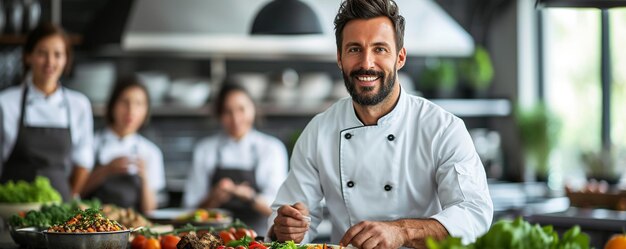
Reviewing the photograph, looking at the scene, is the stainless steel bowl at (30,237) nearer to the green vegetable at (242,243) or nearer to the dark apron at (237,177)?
the green vegetable at (242,243)

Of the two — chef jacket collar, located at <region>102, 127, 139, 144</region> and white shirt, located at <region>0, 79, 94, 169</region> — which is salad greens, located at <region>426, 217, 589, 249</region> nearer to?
white shirt, located at <region>0, 79, 94, 169</region>

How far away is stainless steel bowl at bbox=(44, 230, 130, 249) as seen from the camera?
3160 millimetres

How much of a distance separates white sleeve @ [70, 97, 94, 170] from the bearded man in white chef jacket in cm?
252

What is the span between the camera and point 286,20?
16.5ft

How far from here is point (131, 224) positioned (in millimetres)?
4391

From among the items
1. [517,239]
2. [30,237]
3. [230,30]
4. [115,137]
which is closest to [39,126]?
[115,137]

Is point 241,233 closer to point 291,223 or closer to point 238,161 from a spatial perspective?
point 291,223

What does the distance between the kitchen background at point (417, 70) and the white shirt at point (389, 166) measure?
3.92 meters

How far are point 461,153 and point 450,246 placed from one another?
1.23 m

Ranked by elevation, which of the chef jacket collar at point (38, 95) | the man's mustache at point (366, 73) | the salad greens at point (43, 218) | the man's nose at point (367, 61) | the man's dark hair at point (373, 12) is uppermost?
the man's dark hair at point (373, 12)

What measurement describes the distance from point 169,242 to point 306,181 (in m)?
0.54

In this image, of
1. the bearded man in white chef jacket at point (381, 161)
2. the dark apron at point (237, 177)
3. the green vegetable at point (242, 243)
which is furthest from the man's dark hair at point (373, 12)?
the dark apron at point (237, 177)

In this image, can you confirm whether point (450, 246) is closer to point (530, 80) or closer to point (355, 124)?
point (355, 124)

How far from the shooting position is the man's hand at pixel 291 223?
3.29m
